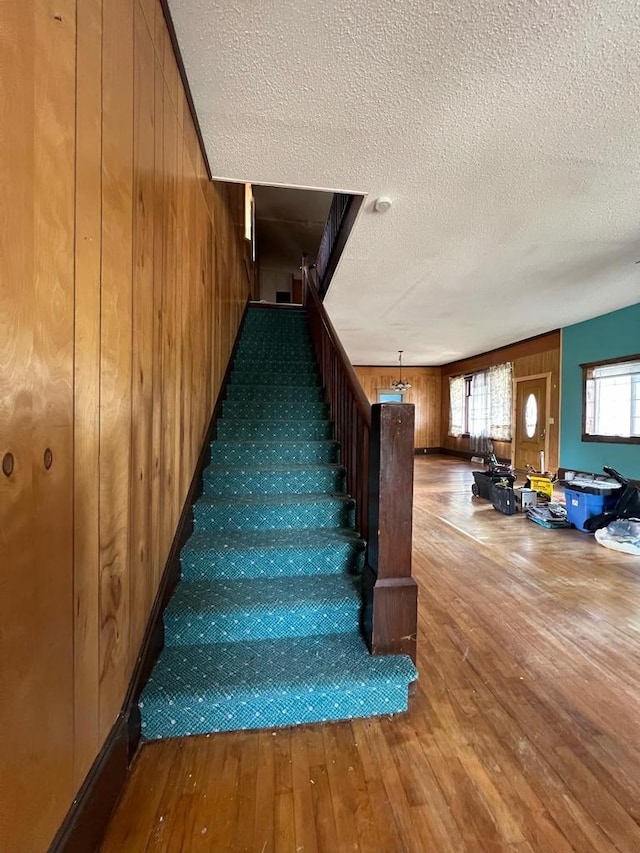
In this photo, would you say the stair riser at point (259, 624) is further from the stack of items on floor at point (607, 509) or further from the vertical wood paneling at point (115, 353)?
the stack of items on floor at point (607, 509)

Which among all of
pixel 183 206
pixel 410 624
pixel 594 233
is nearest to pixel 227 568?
pixel 410 624

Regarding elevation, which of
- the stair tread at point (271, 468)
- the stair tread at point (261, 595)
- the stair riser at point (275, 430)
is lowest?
the stair tread at point (261, 595)

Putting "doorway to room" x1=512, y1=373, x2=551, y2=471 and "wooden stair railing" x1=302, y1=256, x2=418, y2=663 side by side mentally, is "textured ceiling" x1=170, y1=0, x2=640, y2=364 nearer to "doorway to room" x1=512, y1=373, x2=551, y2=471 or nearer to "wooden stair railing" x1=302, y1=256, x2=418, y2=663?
"wooden stair railing" x1=302, y1=256, x2=418, y2=663

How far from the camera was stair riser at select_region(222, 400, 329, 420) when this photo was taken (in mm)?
3174

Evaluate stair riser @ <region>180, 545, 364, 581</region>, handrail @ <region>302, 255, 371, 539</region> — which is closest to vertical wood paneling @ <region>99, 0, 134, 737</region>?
stair riser @ <region>180, 545, 364, 581</region>

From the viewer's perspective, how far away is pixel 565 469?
21.2ft

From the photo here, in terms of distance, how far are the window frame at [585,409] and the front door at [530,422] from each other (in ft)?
2.83

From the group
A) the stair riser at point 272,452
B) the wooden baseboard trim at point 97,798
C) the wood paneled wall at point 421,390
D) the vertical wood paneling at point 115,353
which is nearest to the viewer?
the wooden baseboard trim at point 97,798

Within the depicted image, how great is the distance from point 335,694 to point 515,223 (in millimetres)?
3564

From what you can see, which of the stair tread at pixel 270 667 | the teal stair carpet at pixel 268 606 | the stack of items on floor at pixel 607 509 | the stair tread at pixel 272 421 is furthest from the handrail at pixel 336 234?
the stack of items on floor at pixel 607 509

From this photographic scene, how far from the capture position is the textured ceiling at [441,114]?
144cm

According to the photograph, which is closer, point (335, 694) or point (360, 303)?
point (335, 694)

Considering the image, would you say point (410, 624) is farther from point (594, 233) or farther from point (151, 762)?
point (594, 233)

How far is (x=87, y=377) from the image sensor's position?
0.95 m
